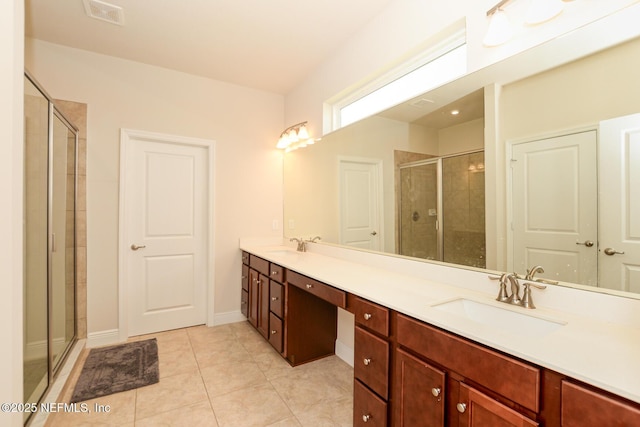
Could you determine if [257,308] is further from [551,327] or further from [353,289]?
[551,327]

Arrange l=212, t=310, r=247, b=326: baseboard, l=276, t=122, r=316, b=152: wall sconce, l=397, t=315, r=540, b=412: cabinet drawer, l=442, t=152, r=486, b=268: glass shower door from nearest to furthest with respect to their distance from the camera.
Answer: l=397, t=315, r=540, b=412: cabinet drawer, l=442, t=152, r=486, b=268: glass shower door, l=276, t=122, r=316, b=152: wall sconce, l=212, t=310, r=247, b=326: baseboard

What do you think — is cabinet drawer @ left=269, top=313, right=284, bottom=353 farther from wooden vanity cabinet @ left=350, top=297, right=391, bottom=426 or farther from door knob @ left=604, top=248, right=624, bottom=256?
door knob @ left=604, top=248, right=624, bottom=256

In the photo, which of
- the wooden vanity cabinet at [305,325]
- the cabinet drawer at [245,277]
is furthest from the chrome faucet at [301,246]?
the wooden vanity cabinet at [305,325]

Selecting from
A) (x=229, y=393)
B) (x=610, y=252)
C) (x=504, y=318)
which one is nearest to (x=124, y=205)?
(x=229, y=393)

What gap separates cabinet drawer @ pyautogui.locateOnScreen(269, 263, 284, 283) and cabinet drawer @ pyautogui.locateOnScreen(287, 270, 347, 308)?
4.5 inches

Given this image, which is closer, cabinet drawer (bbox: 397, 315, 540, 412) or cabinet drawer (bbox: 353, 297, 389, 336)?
cabinet drawer (bbox: 397, 315, 540, 412)

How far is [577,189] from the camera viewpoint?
1.24 meters

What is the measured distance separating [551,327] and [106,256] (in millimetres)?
3355

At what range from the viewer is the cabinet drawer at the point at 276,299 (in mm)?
2393

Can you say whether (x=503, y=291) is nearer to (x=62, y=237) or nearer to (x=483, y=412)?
(x=483, y=412)

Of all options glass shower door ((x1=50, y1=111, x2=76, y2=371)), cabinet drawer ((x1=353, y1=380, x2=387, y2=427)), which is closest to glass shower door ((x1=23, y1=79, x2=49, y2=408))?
glass shower door ((x1=50, y1=111, x2=76, y2=371))

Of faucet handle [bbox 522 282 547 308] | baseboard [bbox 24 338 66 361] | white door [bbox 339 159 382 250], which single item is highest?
white door [bbox 339 159 382 250]

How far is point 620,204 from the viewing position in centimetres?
113

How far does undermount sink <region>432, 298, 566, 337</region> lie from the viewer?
1181 mm
